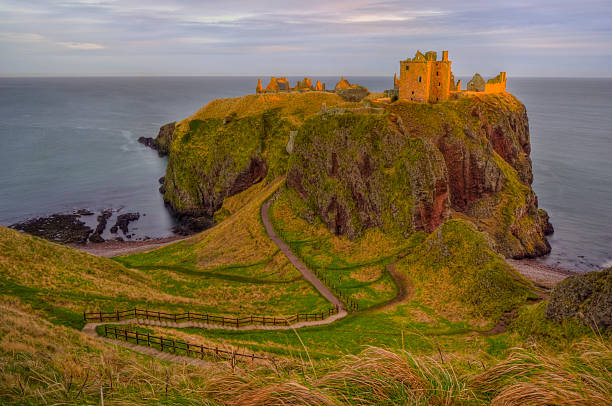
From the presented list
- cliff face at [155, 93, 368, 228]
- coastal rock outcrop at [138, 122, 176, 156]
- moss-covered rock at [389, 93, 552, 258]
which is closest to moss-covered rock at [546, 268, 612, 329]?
moss-covered rock at [389, 93, 552, 258]

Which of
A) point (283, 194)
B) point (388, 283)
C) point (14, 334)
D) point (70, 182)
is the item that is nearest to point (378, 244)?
point (388, 283)

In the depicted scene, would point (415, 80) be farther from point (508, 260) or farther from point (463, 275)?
point (463, 275)

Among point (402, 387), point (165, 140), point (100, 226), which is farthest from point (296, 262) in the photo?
point (165, 140)

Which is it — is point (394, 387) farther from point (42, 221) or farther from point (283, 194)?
point (42, 221)

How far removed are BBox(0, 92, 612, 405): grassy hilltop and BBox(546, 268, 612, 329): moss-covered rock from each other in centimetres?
82

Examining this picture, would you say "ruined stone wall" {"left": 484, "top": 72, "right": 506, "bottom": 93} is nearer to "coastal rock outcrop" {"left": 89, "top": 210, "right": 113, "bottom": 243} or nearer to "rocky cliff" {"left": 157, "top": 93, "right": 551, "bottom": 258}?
"rocky cliff" {"left": 157, "top": 93, "right": 551, "bottom": 258}

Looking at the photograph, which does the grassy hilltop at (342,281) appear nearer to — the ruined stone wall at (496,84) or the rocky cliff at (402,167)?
the rocky cliff at (402,167)

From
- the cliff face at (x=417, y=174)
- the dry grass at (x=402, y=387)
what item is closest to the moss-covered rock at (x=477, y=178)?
the cliff face at (x=417, y=174)

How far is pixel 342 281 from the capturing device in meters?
51.8

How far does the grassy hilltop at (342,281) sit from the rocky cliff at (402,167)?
30cm

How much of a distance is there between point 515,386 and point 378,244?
53240 millimetres

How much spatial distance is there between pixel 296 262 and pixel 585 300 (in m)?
36.7

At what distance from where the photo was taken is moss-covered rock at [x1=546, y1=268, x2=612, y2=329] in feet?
81.4

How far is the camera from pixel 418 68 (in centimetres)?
7200
